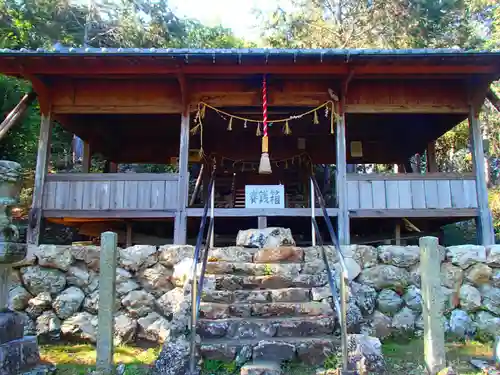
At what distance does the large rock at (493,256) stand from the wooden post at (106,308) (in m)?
6.65

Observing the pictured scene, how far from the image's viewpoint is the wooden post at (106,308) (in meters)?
5.04

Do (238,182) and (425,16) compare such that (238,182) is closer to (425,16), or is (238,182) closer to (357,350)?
(357,350)

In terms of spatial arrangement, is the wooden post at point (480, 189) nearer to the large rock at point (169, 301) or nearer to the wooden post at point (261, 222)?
the wooden post at point (261, 222)

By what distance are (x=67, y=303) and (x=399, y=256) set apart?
231 inches

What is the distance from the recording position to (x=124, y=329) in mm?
7250

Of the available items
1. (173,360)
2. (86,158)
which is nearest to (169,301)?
(173,360)

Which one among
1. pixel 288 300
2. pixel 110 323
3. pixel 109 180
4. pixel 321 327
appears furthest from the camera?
pixel 109 180

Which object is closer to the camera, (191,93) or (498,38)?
(191,93)

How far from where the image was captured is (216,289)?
6852mm

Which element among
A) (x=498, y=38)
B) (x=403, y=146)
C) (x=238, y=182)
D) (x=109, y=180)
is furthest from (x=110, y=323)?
(x=498, y=38)

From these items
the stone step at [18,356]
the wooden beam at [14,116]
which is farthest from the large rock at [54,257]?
the stone step at [18,356]

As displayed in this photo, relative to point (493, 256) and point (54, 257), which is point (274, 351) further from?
point (493, 256)

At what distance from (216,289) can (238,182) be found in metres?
7.36

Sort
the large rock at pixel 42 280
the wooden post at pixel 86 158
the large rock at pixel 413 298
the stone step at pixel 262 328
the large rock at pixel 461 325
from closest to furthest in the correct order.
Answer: the stone step at pixel 262 328 < the large rock at pixel 461 325 < the large rock at pixel 413 298 < the large rock at pixel 42 280 < the wooden post at pixel 86 158
